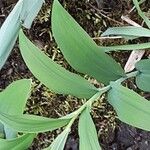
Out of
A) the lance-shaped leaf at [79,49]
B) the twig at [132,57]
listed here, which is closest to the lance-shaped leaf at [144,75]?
the lance-shaped leaf at [79,49]

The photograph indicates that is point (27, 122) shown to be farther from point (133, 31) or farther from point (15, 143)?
point (133, 31)

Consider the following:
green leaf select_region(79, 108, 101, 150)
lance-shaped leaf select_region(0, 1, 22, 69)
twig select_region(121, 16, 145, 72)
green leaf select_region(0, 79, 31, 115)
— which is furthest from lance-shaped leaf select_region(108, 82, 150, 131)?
twig select_region(121, 16, 145, 72)

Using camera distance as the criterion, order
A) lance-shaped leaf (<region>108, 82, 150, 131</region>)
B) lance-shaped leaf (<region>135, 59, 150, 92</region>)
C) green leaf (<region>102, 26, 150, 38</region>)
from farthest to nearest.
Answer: green leaf (<region>102, 26, 150, 38</region>) → lance-shaped leaf (<region>135, 59, 150, 92</region>) → lance-shaped leaf (<region>108, 82, 150, 131</region>)

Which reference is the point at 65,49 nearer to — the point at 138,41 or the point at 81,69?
the point at 81,69

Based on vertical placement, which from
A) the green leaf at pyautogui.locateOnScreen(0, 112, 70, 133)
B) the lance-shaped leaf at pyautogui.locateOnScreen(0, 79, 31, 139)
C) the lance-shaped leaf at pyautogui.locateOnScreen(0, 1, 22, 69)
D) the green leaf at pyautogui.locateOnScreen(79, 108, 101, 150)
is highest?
the lance-shaped leaf at pyautogui.locateOnScreen(0, 1, 22, 69)

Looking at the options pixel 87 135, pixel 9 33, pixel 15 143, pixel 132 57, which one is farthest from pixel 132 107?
pixel 132 57

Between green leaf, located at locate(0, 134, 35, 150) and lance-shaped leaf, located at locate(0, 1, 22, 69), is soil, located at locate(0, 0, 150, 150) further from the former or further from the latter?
green leaf, located at locate(0, 134, 35, 150)

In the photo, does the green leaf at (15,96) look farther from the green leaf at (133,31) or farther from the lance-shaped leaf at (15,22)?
the green leaf at (133,31)
